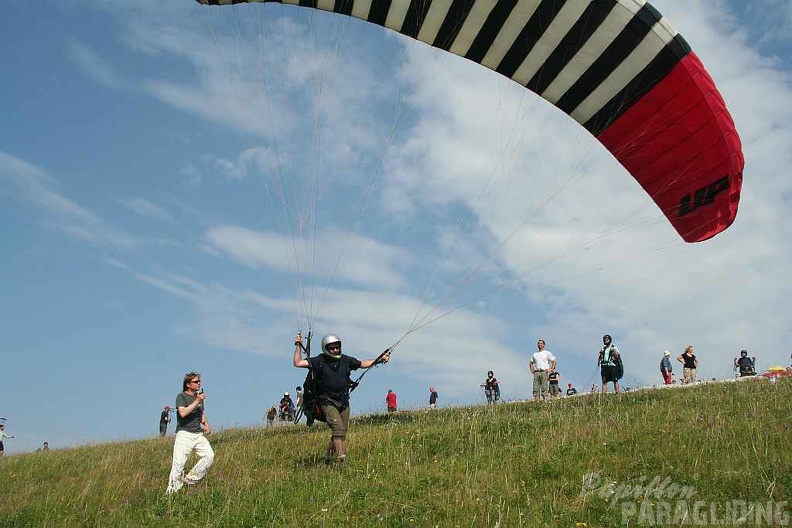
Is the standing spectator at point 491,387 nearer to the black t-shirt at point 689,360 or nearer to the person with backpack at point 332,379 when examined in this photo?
the black t-shirt at point 689,360

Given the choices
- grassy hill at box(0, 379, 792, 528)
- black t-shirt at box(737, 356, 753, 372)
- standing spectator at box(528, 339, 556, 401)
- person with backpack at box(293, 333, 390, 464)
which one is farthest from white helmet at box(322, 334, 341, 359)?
black t-shirt at box(737, 356, 753, 372)

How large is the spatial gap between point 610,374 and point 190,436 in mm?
10468

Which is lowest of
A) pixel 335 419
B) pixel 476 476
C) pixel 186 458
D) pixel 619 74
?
pixel 476 476

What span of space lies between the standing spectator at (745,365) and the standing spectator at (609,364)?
7818 millimetres

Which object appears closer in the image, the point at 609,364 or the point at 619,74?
the point at 619,74

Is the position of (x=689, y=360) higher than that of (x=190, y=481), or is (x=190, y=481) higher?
Answer: (x=689, y=360)

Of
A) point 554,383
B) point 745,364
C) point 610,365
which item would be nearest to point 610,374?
point 610,365

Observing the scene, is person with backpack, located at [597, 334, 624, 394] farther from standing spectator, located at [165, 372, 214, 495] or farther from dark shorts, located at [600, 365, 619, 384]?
standing spectator, located at [165, 372, 214, 495]

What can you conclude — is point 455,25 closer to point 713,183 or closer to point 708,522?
point 713,183

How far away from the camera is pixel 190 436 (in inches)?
326

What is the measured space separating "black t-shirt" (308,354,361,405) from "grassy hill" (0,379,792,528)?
0.88 metres

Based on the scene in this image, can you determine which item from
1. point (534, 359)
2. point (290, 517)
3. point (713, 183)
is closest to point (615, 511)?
point (290, 517)

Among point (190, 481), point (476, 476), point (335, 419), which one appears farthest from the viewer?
point (335, 419)

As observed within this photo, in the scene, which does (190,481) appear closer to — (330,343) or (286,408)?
(330,343)
